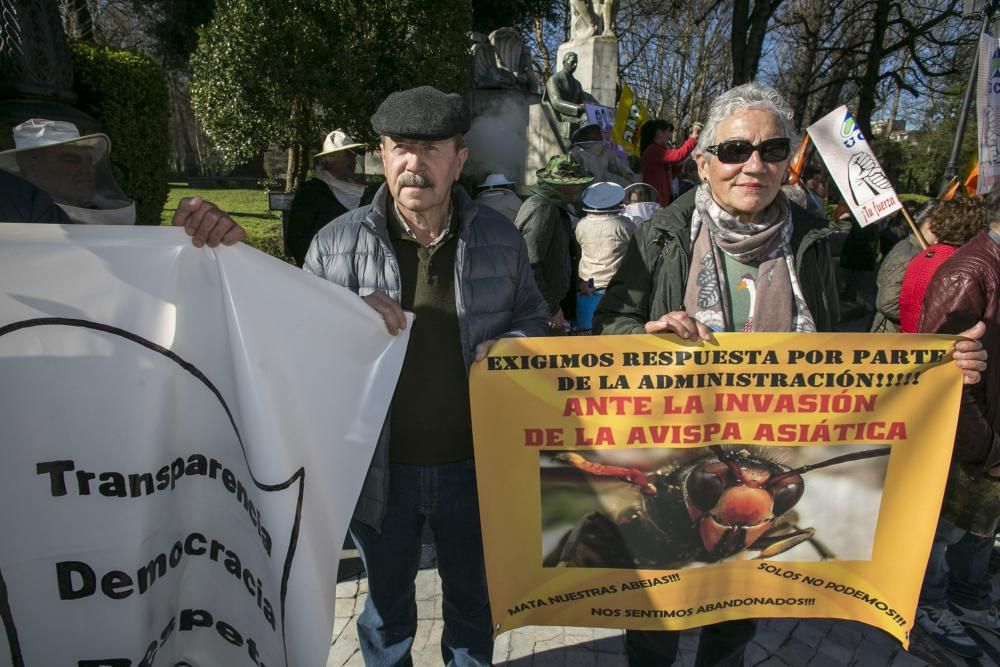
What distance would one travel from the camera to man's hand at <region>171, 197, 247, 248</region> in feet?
5.51

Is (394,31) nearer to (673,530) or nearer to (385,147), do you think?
(385,147)

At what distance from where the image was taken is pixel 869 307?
856 cm

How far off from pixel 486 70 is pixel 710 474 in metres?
12.2

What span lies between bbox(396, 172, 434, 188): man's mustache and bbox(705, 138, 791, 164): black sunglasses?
0.88 meters

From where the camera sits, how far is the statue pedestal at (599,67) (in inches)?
496

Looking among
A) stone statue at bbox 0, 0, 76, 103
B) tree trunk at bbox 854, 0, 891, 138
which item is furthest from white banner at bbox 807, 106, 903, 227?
tree trunk at bbox 854, 0, 891, 138

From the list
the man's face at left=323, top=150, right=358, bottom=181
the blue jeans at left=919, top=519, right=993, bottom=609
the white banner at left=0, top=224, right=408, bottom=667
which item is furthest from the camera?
the man's face at left=323, top=150, right=358, bottom=181

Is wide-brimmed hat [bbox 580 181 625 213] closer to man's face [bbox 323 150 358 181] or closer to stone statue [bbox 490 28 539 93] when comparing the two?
man's face [bbox 323 150 358 181]

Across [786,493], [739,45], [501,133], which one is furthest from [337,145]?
[739,45]

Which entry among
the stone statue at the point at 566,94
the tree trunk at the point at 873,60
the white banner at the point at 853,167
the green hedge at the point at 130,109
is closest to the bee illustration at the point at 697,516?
the white banner at the point at 853,167

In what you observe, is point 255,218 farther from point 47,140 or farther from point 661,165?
point 47,140

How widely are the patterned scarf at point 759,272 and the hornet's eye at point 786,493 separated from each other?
48 centimetres

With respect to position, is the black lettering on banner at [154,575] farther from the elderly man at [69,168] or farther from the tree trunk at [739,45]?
the tree trunk at [739,45]

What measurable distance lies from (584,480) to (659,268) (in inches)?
28.3
